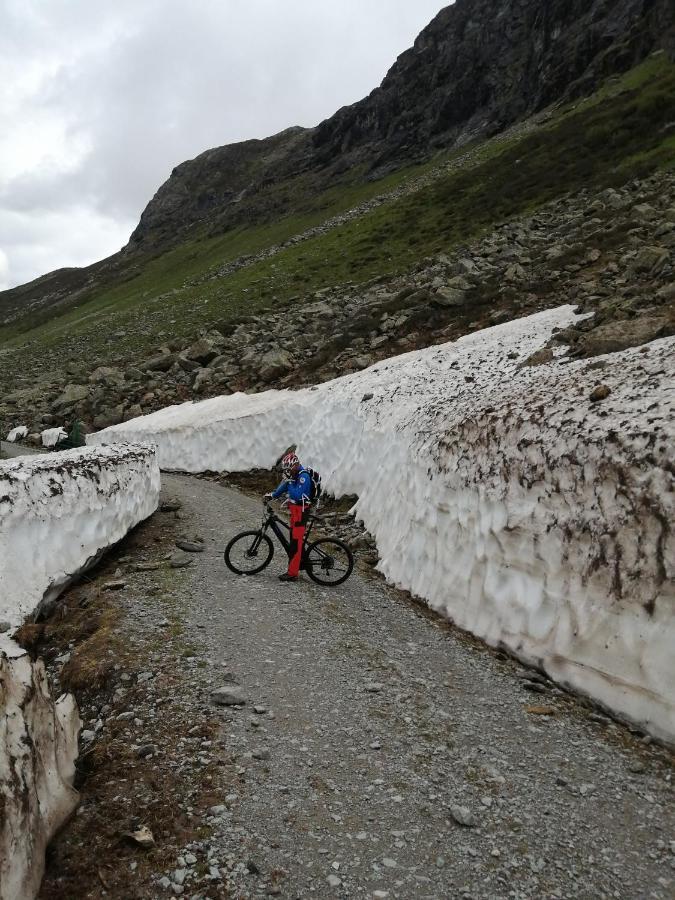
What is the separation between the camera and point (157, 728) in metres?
Answer: 6.29

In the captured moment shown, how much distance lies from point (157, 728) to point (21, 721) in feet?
5.94

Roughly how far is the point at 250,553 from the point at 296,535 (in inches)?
44.4

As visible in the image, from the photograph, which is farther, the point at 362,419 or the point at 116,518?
the point at 362,419

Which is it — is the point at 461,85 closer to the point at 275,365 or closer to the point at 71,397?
the point at 71,397

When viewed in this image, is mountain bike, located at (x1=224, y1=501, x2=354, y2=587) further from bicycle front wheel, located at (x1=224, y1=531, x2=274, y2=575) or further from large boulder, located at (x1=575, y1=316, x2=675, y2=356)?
large boulder, located at (x1=575, y1=316, x2=675, y2=356)

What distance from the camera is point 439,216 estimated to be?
68250mm

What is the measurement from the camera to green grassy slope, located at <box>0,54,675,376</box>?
2167 inches

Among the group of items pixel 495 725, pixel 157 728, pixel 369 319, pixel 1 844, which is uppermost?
pixel 369 319

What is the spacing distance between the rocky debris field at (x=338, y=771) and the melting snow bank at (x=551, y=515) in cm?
57

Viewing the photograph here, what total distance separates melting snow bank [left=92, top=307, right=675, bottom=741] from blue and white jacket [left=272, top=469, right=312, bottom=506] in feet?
7.26

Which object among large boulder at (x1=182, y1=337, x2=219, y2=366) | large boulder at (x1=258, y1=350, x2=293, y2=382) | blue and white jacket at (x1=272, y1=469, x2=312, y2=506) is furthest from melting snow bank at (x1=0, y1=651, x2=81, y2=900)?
large boulder at (x1=182, y1=337, x2=219, y2=366)

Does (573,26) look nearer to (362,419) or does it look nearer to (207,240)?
(207,240)

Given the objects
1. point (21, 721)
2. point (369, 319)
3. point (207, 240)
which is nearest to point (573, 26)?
point (207, 240)

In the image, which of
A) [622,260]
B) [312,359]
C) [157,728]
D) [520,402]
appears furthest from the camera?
[312,359]
